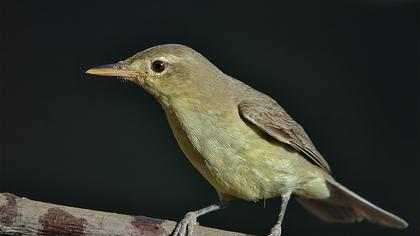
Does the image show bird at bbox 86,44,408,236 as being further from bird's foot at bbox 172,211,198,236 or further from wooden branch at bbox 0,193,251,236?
wooden branch at bbox 0,193,251,236

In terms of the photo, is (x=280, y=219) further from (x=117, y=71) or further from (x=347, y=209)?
(x=117, y=71)

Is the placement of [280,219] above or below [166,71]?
below

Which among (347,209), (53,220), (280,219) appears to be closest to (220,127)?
(280,219)

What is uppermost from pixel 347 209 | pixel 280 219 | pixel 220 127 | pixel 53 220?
pixel 220 127

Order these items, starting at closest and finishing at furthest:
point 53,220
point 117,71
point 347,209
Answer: point 53,220
point 117,71
point 347,209

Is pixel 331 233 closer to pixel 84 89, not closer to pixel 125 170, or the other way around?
pixel 125 170

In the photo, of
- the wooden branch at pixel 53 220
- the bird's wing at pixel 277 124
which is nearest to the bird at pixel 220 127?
the bird's wing at pixel 277 124
